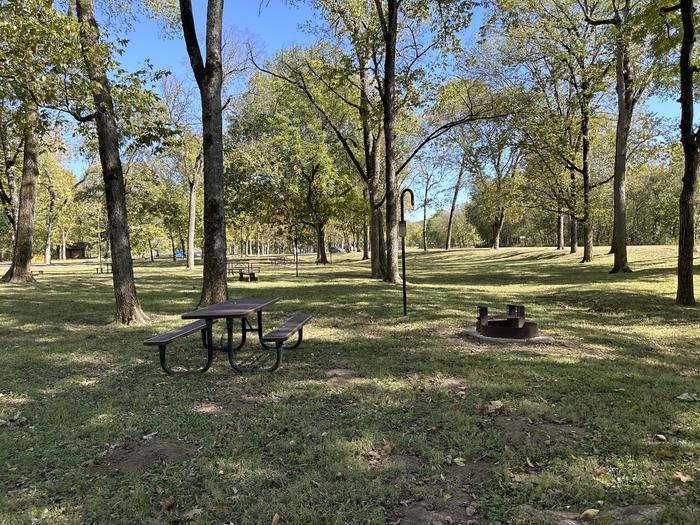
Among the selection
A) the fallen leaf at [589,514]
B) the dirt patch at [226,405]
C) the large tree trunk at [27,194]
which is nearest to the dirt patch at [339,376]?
the dirt patch at [226,405]

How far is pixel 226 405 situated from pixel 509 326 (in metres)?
4.78

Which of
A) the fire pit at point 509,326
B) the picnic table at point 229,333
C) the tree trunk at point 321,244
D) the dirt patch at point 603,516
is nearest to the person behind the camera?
the dirt patch at point 603,516

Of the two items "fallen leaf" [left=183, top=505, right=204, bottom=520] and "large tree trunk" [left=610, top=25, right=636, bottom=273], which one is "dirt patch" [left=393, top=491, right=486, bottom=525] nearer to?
"fallen leaf" [left=183, top=505, right=204, bottom=520]

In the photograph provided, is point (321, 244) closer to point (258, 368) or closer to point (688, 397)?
point (258, 368)

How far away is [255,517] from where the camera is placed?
2.60m

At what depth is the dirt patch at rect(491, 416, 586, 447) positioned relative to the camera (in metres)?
3.46

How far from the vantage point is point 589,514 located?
249cm

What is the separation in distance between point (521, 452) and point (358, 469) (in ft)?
3.92

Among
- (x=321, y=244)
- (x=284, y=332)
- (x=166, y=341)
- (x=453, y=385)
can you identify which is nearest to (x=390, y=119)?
(x=284, y=332)

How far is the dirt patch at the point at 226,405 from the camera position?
4.23 m

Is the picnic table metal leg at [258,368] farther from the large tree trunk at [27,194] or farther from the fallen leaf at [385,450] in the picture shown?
the large tree trunk at [27,194]

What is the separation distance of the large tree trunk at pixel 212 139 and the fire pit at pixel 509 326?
5190 millimetres

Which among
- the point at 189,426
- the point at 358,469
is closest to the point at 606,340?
the point at 358,469

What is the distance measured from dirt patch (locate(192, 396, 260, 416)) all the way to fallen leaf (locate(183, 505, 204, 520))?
1.47 m
